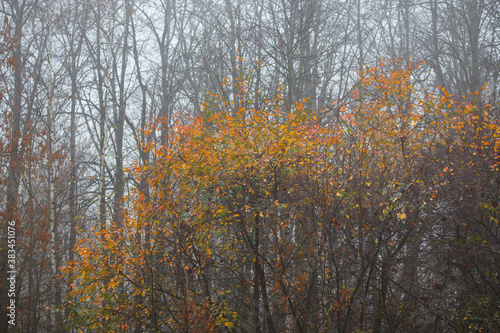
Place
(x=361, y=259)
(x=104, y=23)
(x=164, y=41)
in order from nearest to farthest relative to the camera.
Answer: (x=361, y=259)
(x=104, y=23)
(x=164, y=41)

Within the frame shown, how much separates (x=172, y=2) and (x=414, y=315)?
12768 mm

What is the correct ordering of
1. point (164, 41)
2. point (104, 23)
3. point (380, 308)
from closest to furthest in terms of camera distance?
point (380, 308) < point (104, 23) < point (164, 41)

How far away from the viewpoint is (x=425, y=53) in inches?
538

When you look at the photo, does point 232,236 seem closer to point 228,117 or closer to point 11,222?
point 228,117

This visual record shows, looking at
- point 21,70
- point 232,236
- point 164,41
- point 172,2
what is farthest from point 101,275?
point 172,2

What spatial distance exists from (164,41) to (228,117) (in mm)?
9081

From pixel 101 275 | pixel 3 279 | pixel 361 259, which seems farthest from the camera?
pixel 3 279

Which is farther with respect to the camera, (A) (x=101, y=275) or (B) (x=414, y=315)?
(A) (x=101, y=275)

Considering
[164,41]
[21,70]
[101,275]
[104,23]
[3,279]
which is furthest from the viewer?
[164,41]

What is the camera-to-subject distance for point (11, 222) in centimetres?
812

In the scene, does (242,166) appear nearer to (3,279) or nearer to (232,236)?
(232,236)

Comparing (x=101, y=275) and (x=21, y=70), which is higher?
(x=21, y=70)

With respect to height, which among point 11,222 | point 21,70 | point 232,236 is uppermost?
point 21,70

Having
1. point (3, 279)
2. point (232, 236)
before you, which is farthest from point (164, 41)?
point (232, 236)
